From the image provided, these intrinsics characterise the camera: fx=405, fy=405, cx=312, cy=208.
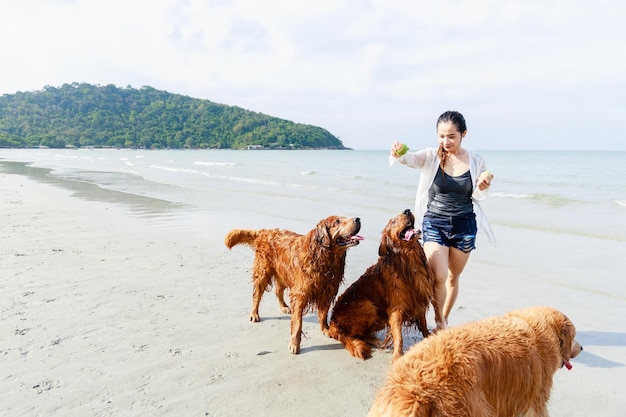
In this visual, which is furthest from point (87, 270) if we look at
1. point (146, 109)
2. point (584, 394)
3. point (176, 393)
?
point (146, 109)

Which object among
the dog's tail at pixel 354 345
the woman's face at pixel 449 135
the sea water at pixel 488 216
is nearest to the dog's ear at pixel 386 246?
the dog's tail at pixel 354 345

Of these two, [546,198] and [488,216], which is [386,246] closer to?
[488,216]

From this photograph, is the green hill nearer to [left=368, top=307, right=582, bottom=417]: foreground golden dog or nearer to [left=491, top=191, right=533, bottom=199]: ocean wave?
[left=491, top=191, right=533, bottom=199]: ocean wave

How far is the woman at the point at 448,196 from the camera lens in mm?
→ 3928

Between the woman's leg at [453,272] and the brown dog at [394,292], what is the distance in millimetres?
367

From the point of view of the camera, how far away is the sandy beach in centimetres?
320

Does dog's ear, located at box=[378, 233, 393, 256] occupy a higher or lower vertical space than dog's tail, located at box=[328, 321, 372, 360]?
higher

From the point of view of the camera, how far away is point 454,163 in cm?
404

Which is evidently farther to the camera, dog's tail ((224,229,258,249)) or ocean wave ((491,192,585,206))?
ocean wave ((491,192,585,206))

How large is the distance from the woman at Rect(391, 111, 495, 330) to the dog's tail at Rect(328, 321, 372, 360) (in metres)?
0.82

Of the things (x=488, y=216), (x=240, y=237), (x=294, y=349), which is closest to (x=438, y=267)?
(x=294, y=349)

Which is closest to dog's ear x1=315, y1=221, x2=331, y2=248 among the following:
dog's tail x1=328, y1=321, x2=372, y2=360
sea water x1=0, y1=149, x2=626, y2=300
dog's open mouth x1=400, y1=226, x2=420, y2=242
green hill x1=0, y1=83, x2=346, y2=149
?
dog's open mouth x1=400, y1=226, x2=420, y2=242

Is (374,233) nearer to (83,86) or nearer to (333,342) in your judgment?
(333,342)

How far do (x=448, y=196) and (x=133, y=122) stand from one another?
114m
